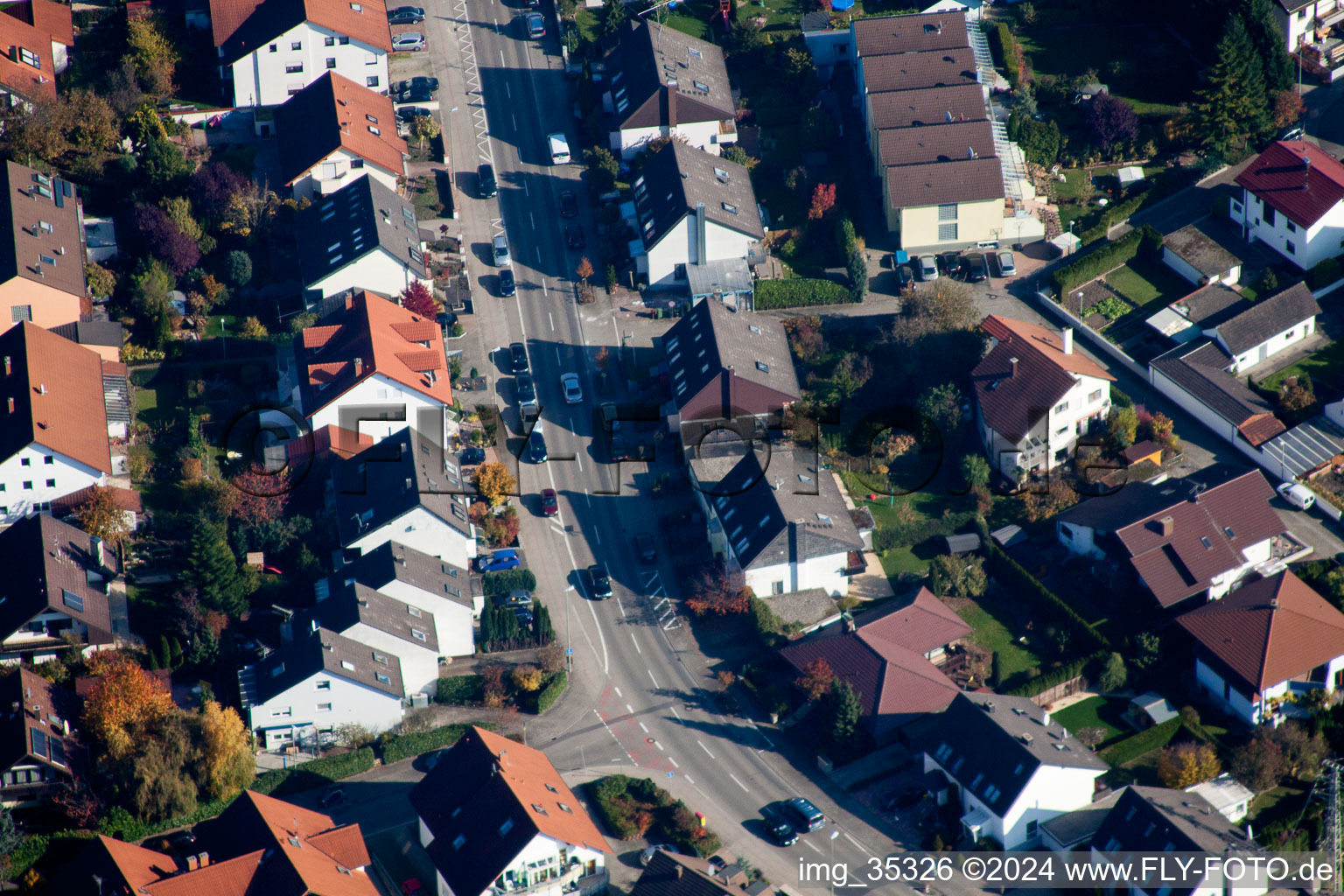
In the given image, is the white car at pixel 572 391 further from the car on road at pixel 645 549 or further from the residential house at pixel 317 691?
the residential house at pixel 317 691

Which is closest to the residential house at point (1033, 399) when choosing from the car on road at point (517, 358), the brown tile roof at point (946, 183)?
the brown tile roof at point (946, 183)

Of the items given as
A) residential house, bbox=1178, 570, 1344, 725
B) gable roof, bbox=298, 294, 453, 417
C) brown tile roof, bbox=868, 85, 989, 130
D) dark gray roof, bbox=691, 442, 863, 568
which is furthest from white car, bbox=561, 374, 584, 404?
residential house, bbox=1178, 570, 1344, 725

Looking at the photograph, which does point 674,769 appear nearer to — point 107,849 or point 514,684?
point 514,684

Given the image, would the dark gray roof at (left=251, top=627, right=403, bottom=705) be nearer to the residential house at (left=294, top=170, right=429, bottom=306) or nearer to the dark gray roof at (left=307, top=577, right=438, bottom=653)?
the dark gray roof at (left=307, top=577, right=438, bottom=653)

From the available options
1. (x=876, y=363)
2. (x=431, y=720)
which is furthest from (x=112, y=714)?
(x=876, y=363)

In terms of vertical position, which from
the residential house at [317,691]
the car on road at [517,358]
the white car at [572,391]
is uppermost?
the car on road at [517,358]

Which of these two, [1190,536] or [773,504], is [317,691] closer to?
[773,504]
